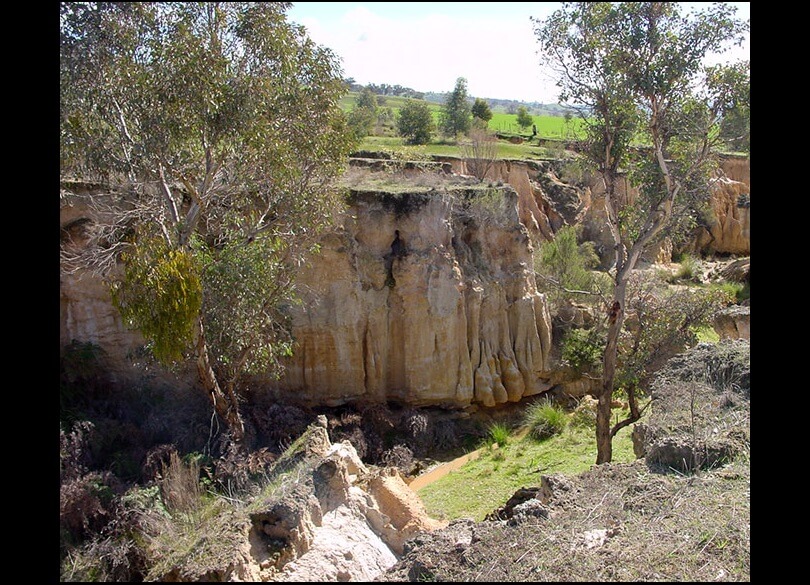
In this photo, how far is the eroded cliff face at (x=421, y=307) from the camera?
519 inches

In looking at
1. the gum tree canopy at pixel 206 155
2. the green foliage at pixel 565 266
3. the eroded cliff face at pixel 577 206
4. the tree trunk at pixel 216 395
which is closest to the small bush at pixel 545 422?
the green foliage at pixel 565 266

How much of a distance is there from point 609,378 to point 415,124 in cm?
2175

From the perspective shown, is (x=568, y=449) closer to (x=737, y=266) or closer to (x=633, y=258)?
(x=633, y=258)

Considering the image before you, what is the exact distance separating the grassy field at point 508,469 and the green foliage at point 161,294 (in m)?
4.78

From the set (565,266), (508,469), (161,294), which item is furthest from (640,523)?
(565,266)

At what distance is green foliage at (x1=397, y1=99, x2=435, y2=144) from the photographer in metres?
30.4

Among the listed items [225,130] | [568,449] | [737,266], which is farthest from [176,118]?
[737,266]

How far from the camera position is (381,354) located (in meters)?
13.8

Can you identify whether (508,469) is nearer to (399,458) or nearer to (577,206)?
(399,458)

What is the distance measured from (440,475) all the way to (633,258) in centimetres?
529

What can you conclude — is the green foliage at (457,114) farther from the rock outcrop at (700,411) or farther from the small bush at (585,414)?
the rock outcrop at (700,411)

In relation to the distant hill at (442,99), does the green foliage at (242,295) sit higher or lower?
lower

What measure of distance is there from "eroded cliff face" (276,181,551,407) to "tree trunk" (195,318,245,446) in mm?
2553

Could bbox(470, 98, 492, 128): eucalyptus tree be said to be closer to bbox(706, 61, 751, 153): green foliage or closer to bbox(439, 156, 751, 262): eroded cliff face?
bbox(439, 156, 751, 262): eroded cliff face
